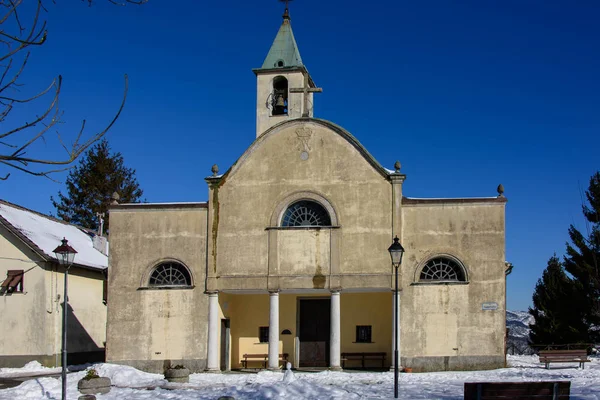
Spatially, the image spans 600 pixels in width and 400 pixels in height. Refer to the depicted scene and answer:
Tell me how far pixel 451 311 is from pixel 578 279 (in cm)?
1403

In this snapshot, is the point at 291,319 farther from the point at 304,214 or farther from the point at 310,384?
the point at 310,384

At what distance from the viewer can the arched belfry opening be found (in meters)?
32.1

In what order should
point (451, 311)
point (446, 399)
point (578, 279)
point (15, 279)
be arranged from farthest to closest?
point (578, 279)
point (15, 279)
point (451, 311)
point (446, 399)

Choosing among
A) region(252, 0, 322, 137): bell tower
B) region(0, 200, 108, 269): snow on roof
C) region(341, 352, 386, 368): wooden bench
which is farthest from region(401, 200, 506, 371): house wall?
region(0, 200, 108, 269): snow on roof

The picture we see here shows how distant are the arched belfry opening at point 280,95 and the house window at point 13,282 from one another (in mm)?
12237

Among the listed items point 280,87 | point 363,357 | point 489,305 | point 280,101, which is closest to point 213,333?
point 363,357

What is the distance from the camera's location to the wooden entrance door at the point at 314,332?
96.0 feet

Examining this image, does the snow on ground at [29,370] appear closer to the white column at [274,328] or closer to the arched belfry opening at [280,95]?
the white column at [274,328]

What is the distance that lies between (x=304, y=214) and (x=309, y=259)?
1714 mm

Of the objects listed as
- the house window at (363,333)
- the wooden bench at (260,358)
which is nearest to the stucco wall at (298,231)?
the wooden bench at (260,358)

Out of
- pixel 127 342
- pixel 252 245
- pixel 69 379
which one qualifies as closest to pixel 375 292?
pixel 252 245

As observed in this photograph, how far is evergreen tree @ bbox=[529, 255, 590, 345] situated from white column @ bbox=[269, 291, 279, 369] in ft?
51.1

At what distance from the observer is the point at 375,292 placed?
2859cm

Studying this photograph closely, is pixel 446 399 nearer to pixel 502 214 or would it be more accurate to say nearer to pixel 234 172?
pixel 502 214
